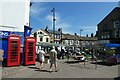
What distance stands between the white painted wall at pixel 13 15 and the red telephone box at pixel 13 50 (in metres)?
2.38

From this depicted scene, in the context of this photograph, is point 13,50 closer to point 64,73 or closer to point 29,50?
point 29,50

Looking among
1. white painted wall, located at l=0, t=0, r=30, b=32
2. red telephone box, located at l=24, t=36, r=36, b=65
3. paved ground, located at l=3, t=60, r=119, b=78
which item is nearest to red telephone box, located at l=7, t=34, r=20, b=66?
red telephone box, located at l=24, t=36, r=36, b=65

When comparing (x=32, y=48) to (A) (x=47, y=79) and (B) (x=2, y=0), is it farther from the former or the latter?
(A) (x=47, y=79)

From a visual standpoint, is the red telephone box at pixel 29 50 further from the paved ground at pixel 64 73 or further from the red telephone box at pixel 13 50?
the paved ground at pixel 64 73

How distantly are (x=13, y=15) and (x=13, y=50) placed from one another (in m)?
3.90

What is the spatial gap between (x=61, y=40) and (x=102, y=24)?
2956 centimetres

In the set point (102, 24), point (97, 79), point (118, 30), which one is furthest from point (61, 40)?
point (97, 79)

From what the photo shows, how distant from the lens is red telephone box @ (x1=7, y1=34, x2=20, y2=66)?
14.3 metres

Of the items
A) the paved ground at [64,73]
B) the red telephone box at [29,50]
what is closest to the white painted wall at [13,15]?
the red telephone box at [29,50]

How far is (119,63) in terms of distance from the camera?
63.2ft

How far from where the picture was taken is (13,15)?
56.8ft

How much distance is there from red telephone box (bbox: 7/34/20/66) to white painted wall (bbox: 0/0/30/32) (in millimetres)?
2376

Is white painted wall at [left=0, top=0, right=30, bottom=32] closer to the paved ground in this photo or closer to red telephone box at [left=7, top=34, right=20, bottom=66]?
red telephone box at [left=7, top=34, right=20, bottom=66]

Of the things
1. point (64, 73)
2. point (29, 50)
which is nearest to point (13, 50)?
point (29, 50)
